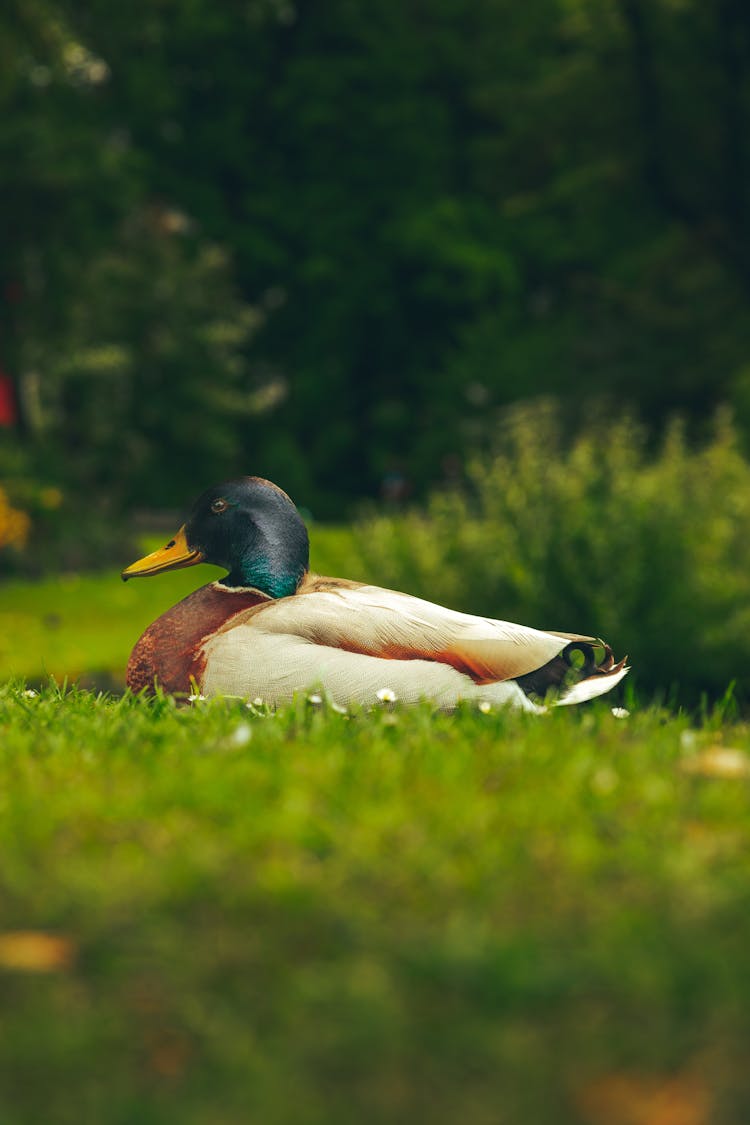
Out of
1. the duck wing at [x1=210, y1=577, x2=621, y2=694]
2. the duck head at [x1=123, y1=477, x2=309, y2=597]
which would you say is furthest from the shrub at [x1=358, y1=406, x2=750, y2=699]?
the duck wing at [x1=210, y1=577, x2=621, y2=694]

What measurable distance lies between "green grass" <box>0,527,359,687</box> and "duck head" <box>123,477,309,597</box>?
19.3 feet

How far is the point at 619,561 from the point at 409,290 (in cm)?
2784

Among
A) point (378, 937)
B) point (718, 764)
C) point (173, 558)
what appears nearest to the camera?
point (378, 937)

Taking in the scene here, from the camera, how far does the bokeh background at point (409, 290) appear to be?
11.9m

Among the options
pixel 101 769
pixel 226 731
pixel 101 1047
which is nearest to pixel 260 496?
pixel 226 731

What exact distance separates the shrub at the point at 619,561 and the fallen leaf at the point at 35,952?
8.24 m

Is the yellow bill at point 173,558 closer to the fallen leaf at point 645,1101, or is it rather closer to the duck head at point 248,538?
the duck head at point 248,538

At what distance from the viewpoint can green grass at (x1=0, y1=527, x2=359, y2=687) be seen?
12836 millimetres

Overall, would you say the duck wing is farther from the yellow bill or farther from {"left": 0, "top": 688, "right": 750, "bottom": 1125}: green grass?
{"left": 0, "top": 688, "right": 750, "bottom": 1125}: green grass

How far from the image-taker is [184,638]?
5121 mm

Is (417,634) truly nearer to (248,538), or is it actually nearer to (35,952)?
(248,538)

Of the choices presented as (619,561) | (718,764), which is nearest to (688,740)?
(718,764)

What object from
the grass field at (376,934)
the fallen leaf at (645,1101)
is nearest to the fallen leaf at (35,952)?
the grass field at (376,934)

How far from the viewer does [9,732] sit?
4.39 metres
